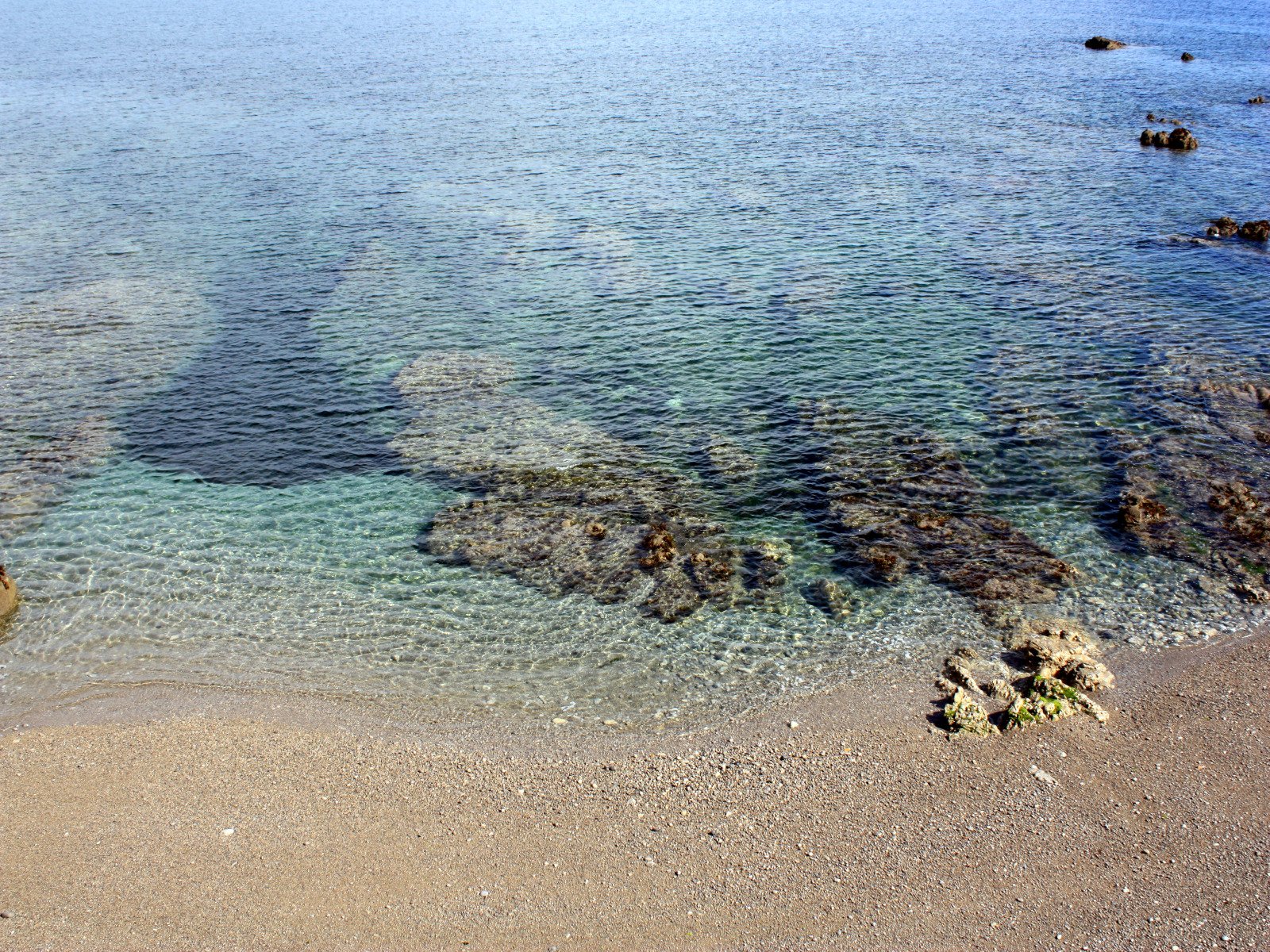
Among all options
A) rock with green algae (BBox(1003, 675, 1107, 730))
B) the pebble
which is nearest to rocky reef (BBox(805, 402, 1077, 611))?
rock with green algae (BBox(1003, 675, 1107, 730))

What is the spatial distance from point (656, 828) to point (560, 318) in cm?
2597

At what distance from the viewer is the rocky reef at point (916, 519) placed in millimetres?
23797

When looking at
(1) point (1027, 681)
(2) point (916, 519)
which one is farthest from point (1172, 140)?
(1) point (1027, 681)

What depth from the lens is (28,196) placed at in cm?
5453

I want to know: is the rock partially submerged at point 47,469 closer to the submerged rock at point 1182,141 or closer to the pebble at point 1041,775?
the pebble at point 1041,775

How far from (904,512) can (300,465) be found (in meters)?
18.0

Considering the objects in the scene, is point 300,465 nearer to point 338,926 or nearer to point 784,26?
point 338,926

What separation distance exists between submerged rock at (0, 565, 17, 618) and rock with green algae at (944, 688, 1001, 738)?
2151cm

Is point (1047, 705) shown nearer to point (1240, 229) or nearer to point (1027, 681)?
point (1027, 681)

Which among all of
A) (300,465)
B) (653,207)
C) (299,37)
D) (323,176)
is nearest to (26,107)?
(323,176)

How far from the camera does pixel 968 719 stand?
756 inches

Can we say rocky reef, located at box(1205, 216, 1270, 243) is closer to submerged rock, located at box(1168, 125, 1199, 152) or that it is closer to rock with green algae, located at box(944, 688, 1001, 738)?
submerged rock, located at box(1168, 125, 1199, 152)

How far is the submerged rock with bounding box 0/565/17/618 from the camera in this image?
2295cm

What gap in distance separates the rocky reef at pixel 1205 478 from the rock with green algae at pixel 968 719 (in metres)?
8.37
